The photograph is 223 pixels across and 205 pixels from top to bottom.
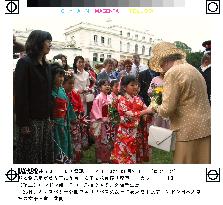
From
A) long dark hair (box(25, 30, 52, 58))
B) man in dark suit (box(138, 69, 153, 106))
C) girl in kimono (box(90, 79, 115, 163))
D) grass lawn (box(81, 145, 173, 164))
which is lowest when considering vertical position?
grass lawn (box(81, 145, 173, 164))

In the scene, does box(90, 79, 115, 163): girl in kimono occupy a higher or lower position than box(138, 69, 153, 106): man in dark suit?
lower

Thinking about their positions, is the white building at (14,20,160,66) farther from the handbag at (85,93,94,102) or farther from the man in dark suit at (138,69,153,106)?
the man in dark suit at (138,69,153,106)

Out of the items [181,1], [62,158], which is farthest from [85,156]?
[181,1]

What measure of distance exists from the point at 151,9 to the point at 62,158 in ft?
5.37

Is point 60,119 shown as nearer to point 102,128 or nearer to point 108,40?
point 102,128

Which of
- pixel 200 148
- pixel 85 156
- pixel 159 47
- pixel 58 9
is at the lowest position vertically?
pixel 85 156

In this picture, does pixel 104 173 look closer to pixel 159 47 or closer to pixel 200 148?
pixel 200 148

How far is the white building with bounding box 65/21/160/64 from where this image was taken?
12.7 ft

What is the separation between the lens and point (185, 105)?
3.19 metres

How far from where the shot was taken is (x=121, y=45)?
4449 millimetres

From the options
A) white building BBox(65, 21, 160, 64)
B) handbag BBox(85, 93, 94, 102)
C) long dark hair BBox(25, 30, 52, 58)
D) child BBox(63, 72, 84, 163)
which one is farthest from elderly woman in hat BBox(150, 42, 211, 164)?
handbag BBox(85, 93, 94, 102)

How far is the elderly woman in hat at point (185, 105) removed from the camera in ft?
10.3

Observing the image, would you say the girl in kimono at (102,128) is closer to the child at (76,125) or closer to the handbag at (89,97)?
the child at (76,125)

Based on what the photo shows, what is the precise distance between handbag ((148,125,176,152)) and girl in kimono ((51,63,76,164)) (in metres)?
0.93
